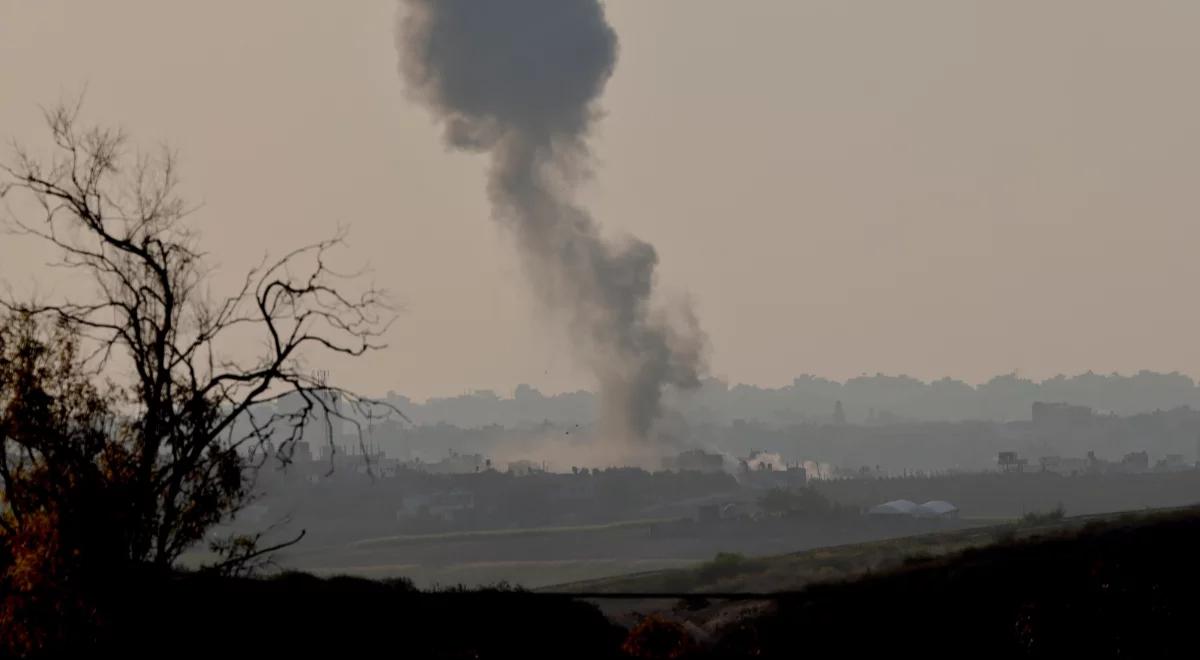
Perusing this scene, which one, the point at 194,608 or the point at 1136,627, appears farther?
the point at 1136,627

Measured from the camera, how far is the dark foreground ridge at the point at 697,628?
2828 cm

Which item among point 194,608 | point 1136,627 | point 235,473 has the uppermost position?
point 235,473

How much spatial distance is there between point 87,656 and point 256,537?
3293 millimetres

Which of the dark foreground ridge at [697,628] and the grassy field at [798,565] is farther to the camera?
the grassy field at [798,565]

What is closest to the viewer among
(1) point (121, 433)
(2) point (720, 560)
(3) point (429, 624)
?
(1) point (121, 433)

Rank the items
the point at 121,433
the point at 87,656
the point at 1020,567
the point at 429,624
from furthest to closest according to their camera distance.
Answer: the point at 1020,567 < the point at 429,624 < the point at 121,433 < the point at 87,656

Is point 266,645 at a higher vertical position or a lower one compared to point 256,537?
lower

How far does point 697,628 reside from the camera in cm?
4059

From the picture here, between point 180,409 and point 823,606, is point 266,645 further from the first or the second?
point 823,606

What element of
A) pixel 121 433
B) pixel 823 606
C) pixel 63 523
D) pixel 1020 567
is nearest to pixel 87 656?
pixel 63 523

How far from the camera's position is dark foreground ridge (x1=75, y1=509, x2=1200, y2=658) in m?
28.3

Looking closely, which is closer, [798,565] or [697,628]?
[697,628]

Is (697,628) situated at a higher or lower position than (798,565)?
lower

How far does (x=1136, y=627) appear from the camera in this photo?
32750mm
